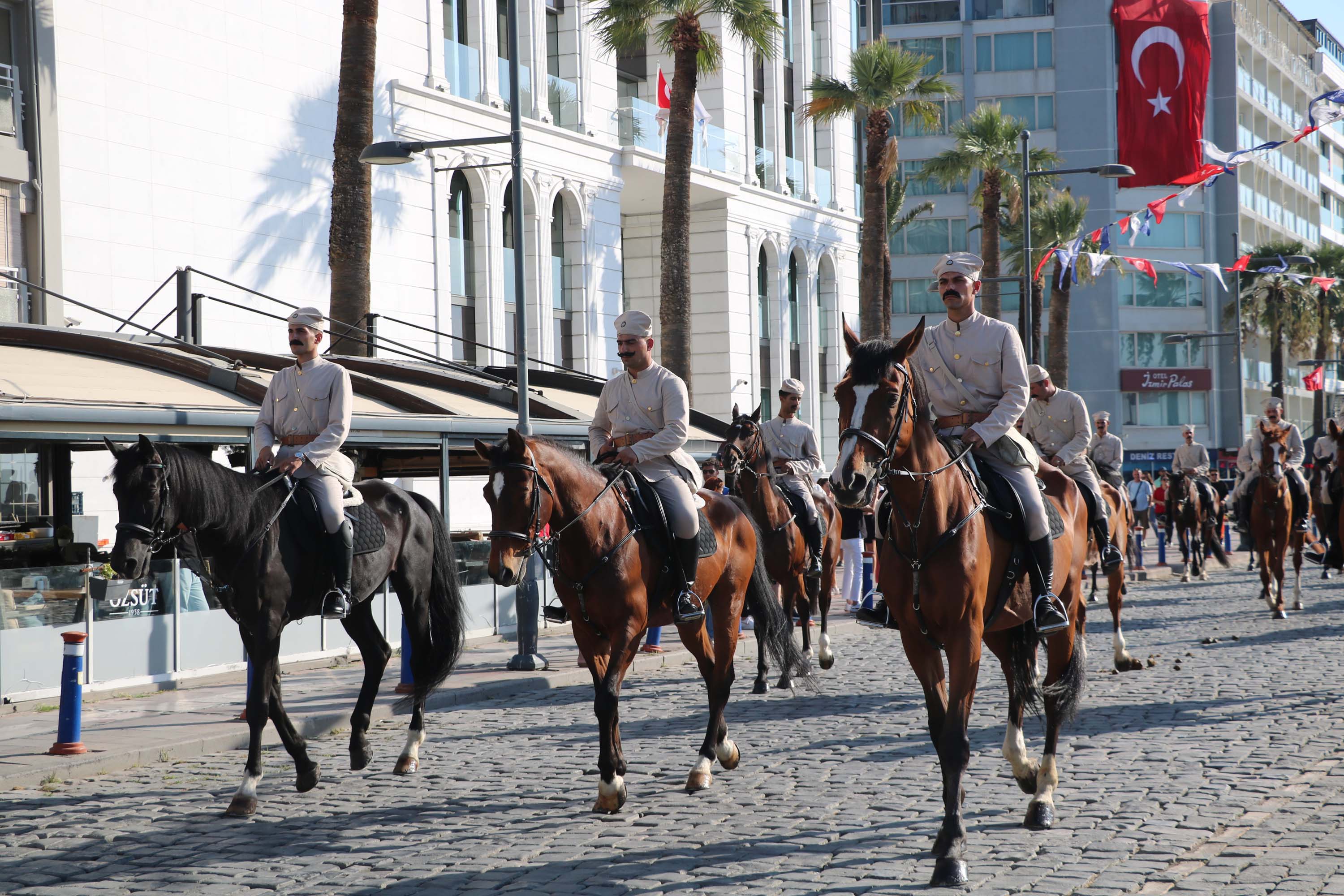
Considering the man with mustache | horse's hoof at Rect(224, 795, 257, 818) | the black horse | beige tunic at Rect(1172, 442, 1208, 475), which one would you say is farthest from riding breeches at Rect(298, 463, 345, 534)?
beige tunic at Rect(1172, 442, 1208, 475)

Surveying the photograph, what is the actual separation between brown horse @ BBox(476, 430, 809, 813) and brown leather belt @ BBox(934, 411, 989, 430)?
1.90 meters

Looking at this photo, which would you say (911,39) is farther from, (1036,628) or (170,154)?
(1036,628)

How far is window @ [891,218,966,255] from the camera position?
6769 centimetres

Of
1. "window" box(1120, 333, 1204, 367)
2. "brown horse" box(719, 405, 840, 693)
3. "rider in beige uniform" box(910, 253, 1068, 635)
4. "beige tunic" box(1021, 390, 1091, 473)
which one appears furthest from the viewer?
"window" box(1120, 333, 1204, 367)

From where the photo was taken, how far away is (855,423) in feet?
20.0

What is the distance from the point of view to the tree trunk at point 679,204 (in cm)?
2569

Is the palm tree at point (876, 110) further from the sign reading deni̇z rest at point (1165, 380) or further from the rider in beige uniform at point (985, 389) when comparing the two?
the sign reading deni̇z rest at point (1165, 380)

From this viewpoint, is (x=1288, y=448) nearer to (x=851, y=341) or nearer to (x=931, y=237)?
(x=851, y=341)

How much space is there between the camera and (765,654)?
1262 cm

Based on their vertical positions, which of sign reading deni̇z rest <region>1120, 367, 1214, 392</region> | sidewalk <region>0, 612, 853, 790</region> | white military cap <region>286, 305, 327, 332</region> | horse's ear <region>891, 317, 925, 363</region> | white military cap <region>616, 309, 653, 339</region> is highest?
sign reading deni̇z rest <region>1120, 367, 1214, 392</region>

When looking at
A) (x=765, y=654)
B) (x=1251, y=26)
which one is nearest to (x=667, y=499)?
(x=765, y=654)

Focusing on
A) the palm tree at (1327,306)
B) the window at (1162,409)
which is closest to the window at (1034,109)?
the window at (1162,409)

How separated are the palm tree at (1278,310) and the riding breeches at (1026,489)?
6217 centimetres

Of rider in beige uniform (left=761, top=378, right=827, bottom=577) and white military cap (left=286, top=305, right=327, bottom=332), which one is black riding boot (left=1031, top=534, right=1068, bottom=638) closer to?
white military cap (left=286, top=305, right=327, bottom=332)
